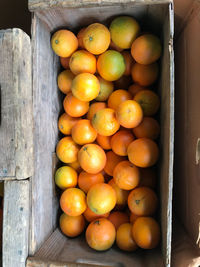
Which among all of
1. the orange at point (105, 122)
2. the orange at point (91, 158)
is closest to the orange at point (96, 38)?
the orange at point (105, 122)

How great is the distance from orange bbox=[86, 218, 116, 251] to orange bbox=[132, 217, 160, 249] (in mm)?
76

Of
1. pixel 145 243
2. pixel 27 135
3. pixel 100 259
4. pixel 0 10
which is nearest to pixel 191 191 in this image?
pixel 145 243

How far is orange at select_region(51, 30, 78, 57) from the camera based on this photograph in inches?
33.6

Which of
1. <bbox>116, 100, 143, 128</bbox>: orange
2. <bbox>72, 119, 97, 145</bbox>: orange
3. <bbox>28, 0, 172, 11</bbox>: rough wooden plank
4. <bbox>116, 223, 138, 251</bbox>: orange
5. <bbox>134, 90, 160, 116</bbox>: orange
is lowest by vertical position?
<bbox>116, 223, 138, 251</bbox>: orange

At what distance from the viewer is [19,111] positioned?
0.74 meters

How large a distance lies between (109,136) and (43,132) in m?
0.23

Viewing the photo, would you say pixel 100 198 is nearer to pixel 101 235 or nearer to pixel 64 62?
pixel 101 235

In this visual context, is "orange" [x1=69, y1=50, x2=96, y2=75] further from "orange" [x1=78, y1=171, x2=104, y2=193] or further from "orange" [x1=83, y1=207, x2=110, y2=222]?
"orange" [x1=83, y1=207, x2=110, y2=222]

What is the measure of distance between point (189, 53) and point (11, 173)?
0.68 m

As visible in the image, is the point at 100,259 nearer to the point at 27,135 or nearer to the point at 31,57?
the point at 27,135

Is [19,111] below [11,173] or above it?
above

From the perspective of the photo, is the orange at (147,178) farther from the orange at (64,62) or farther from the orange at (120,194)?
the orange at (64,62)

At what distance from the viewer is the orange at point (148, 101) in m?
0.85

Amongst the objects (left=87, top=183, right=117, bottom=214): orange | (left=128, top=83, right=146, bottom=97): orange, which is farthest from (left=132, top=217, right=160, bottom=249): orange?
(left=128, top=83, right=146, bottom=97): orange
